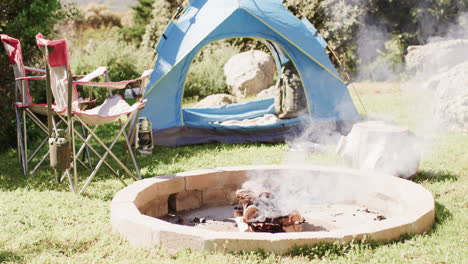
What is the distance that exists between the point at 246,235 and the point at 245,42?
1027 cm

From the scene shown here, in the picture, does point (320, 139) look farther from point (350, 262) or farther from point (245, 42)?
point (245, 42)

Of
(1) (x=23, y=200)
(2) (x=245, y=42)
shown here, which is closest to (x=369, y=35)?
→ (2) (x=245, y=42)

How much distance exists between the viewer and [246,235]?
8.32 feet

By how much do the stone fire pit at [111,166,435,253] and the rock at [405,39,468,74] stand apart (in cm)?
695

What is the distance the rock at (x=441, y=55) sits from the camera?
9.79m

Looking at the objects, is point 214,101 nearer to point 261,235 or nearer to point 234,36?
point 234,36

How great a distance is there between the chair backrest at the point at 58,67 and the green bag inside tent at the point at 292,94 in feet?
10.2

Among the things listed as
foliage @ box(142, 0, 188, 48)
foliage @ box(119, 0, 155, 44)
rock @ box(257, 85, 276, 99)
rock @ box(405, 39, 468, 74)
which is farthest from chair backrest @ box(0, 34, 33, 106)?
foliage @ box(119, 0, 155, 44)

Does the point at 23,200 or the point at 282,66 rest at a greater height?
the point at 282,66

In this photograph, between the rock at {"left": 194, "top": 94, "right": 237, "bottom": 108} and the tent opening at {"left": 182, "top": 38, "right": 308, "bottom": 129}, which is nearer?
the tent opening at {"left": 182, "top": 38, "right": 308, "bottom": 129}

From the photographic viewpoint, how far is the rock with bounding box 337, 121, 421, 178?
4129 mm

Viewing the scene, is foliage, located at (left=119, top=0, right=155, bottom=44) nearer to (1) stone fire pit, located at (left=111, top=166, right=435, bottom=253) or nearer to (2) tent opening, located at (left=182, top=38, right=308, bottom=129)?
(2) tent opening, located at (left=182, top=38, right=308, bottom=129)

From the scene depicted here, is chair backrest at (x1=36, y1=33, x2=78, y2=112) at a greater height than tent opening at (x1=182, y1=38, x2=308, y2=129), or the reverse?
chair backrest at (x1=36, y1=33, x2=78, y2=112)

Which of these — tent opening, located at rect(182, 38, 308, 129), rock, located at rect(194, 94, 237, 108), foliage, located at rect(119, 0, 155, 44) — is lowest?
rock, located at rect(194, 94, 237, 108)
